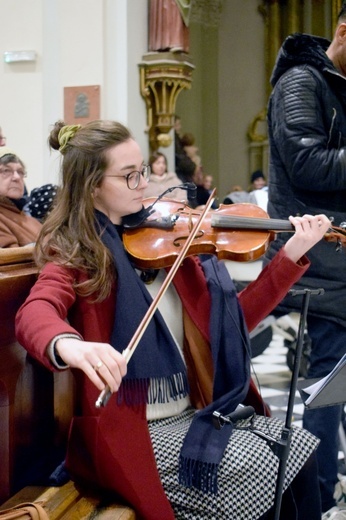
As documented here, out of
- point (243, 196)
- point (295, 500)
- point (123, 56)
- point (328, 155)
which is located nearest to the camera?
point (295, 500)

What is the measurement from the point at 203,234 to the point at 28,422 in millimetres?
649

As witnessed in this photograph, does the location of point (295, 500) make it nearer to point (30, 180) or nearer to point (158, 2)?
point (30, 180)

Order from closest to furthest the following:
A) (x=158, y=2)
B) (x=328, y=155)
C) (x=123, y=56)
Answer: (x=328, y=155)
(x=123, y=56)
(x=158, y=2)

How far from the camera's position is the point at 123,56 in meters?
6.62

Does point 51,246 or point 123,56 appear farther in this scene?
point 123,56

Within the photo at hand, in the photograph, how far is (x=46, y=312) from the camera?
1.56 meters

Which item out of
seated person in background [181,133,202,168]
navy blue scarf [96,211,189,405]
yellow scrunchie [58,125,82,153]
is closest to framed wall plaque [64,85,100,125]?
seated person in background [181,133,202,168]

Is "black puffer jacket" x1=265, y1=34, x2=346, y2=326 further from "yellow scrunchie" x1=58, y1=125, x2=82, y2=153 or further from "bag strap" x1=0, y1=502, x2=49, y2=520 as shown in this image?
"bag strap" x1=0, y1=502, x2=49, y2=520

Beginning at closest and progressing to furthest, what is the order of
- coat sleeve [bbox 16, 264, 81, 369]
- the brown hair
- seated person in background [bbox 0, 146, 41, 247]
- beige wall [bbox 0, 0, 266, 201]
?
1. coat sleeve [bbox 16, 264, 81, 369]
2. the brown hair
3. seated person in background [bbox 0, 146, 41, 247]
4. beige wall [bbox 0, 0, 266, 201]

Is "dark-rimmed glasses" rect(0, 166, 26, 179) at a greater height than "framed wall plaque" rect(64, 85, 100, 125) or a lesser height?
lesser

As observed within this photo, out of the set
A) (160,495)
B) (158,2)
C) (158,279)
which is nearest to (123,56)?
(158,2)

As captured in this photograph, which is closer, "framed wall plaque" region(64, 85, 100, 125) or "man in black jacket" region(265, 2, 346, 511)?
"man in black jacket" region(265, 2, 346, 511)

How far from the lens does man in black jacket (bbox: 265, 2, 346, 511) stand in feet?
8.25

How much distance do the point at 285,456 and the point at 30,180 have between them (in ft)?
15.4
